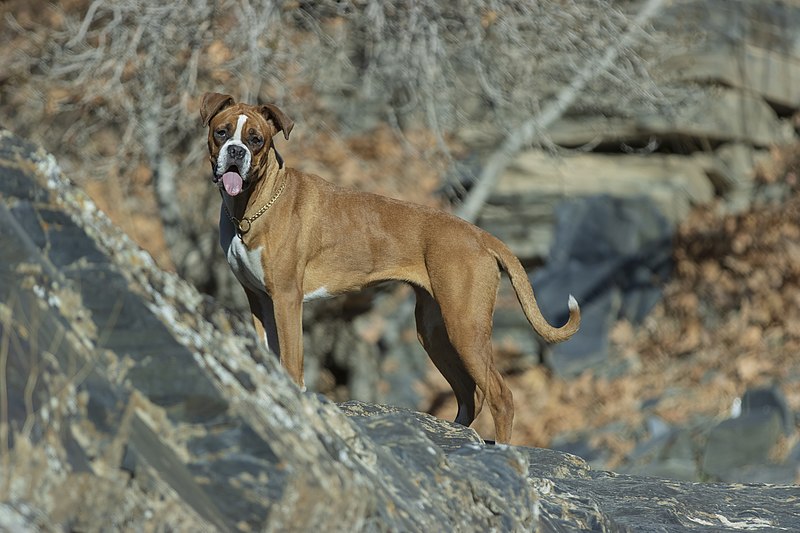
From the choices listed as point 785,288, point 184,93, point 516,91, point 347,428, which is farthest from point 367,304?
point 347,428

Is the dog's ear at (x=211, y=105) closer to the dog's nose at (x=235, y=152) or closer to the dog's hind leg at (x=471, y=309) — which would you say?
the dog's nose at (x=235, y=152)

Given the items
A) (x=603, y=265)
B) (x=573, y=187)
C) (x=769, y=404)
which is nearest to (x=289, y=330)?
(x=769, y=404)

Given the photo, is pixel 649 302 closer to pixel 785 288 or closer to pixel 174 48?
pixel 785 288

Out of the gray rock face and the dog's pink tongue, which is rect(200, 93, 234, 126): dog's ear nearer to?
the dog's pink tongue

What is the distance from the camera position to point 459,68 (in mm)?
12016

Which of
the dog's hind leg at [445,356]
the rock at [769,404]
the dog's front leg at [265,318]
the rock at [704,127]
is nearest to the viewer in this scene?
the dog's front leg at [265,318]

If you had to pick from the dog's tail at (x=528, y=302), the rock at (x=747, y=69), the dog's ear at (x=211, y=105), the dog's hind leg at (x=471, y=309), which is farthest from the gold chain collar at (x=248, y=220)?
the rock at (x=747, y=69)

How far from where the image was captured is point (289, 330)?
5.62 meters

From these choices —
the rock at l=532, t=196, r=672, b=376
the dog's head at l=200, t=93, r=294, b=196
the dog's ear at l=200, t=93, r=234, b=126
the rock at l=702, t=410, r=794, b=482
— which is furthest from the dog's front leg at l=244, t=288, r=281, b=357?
the rock at l=532, t=196, r=672, b=376

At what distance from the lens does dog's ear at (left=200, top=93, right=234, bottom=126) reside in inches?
222

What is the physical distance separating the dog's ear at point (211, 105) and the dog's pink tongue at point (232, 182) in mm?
329

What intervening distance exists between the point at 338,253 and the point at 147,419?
2.85 metres

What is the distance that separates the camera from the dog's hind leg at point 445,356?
629cm

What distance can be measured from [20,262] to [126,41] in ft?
24.8
